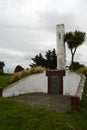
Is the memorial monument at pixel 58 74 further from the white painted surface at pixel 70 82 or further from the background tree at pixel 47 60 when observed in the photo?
the background tree at pixel 47 60

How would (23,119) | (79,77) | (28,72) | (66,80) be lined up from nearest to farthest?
(23,119), (79,77), (66,80), (28,72)

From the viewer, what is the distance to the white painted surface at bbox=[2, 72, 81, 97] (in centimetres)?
2264

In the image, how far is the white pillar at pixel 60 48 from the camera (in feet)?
85.2

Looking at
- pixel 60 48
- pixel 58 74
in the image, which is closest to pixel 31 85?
pixel 58 74

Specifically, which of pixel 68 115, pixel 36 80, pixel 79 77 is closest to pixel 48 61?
pixel 36 80

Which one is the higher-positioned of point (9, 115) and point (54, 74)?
point (54, 74)

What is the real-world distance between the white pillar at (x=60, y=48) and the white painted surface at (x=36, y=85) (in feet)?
6.96

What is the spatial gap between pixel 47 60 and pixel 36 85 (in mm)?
14951

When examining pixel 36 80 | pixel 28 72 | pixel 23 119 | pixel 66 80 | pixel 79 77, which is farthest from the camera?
pixel 28 72

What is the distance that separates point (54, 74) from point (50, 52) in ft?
55.6

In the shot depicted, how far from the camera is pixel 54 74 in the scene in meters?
24.0

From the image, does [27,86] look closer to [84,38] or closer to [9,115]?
[84,38]

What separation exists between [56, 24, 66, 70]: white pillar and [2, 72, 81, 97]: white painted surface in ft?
6.96

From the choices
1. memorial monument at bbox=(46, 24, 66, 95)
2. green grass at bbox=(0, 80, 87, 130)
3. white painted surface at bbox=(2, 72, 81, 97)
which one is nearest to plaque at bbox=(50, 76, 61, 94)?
memorial monument at bbox=(46, 24, 66, 95)
